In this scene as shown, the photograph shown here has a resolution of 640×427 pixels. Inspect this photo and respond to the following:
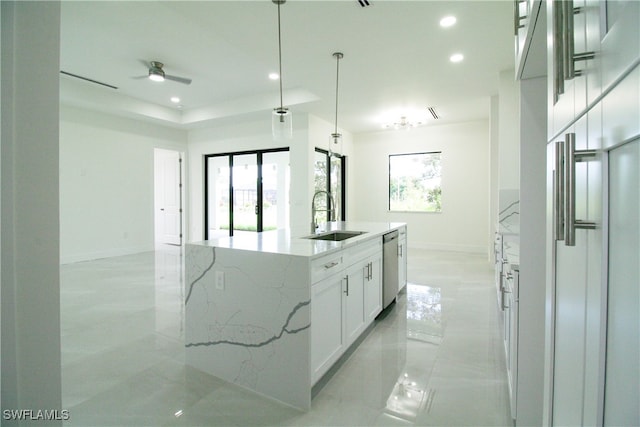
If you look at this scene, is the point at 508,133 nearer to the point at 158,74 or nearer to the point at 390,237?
the point at 390,237

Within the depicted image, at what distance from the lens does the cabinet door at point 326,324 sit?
6.10 ft

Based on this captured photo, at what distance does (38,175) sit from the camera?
865mm

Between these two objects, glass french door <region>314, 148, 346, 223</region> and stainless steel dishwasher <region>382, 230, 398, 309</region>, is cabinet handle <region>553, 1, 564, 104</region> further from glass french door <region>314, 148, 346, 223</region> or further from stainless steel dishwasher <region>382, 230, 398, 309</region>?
glass french door <region>314, 148, 346, 223</region>

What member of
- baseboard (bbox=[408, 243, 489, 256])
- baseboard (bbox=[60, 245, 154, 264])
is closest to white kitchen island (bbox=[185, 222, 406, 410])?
baseboard (bbox=[60, 245, 154, 264])

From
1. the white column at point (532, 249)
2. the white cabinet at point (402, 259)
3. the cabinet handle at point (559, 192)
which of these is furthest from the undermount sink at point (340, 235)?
the cabinet handle at point (559, 192)

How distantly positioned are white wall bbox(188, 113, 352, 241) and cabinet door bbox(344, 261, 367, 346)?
9.72 ft

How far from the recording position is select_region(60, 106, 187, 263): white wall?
581 cm

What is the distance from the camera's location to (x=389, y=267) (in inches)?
128

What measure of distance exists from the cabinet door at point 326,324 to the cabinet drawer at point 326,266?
0.12ft

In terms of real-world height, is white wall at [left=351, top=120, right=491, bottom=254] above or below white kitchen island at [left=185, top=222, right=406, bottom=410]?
above

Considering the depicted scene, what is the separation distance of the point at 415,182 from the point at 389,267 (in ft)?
16.1

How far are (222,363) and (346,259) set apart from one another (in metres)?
1.07

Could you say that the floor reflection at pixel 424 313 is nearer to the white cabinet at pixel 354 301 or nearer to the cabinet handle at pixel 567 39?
the white cabinet at pixel 354 301

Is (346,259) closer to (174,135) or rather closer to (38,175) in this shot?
(38,175)
